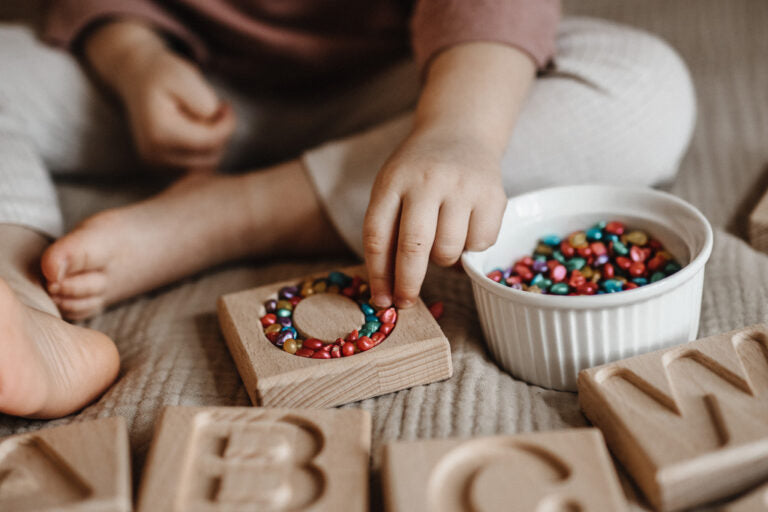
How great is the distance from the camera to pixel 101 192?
0.95 metres

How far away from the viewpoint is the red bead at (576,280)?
1.92 ft

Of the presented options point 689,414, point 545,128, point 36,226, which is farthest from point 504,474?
point 36,226

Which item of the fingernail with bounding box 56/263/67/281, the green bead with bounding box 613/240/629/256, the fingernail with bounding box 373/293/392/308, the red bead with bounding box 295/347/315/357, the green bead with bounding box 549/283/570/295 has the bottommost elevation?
the red bead with bounding box 295/347/315/357

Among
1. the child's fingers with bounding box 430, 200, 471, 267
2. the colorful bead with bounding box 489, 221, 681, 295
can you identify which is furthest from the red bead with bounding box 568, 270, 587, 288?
the child's fingers with bounding box 430, 200, 471, 267

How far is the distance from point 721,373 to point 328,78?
26.2 inches

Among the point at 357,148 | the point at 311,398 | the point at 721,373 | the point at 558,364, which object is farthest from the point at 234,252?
the point at 721,373

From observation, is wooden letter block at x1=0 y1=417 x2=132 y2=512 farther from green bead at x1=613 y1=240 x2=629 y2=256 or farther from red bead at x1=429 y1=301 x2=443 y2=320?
green bead at x1=613 y1=240 x2=629 y2=256

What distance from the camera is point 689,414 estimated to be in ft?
1.52

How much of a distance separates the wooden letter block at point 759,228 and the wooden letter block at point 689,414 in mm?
200

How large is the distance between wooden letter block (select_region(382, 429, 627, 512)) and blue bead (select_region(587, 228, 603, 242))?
0.75 ft

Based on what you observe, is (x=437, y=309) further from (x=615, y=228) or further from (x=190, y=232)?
(x=190, y=232)

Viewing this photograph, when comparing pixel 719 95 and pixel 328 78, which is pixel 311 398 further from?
pixel 719 95

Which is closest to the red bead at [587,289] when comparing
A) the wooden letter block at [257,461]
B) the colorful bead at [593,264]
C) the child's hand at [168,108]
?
the colorful bead at [593,264]

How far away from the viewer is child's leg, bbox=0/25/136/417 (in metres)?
0.48
